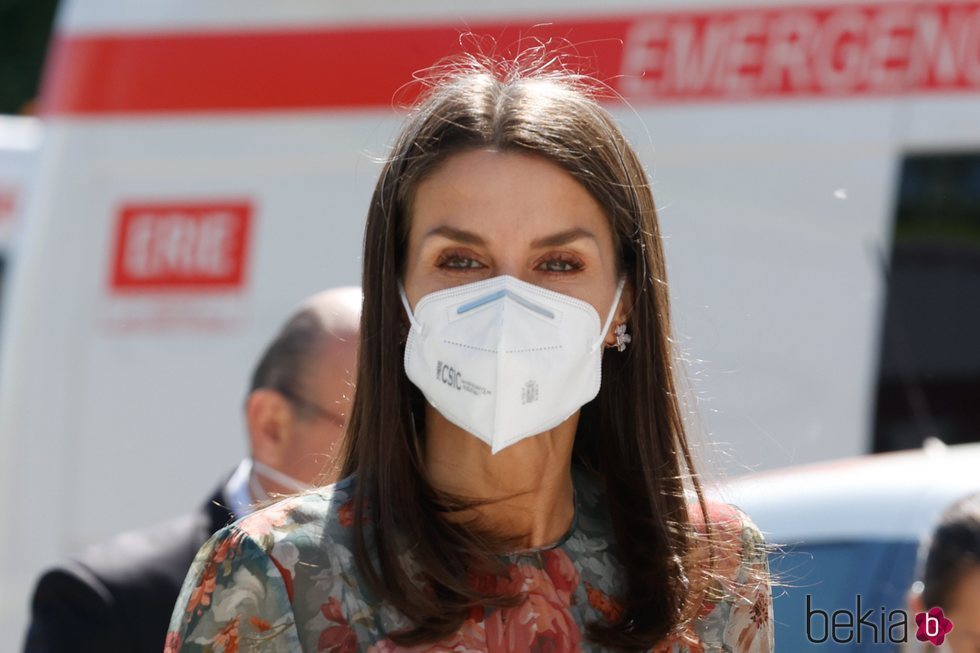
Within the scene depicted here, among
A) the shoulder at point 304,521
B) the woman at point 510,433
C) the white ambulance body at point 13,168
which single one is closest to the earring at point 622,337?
the woman at point 510,433

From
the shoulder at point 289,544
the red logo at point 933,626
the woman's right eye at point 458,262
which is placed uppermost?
the woman's right eye at point 458,262

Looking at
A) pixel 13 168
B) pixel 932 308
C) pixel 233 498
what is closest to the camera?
pixel 233 498

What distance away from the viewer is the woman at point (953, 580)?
264cm

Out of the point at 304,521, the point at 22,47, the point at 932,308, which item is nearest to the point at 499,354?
the point at 304,521

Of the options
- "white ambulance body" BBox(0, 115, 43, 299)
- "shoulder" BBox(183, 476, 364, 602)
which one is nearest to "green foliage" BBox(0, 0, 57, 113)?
"white ambulance body" BBox(0, 115, 43, 299)

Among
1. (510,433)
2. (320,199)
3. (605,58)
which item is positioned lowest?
(510,433)

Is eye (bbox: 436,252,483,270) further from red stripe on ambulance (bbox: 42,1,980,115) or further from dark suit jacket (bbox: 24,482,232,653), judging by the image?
red stripe on ambulance (bbox: 42,1,980,115)

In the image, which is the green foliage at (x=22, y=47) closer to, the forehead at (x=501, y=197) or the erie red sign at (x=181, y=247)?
the erie red sign at (x=181, y=247)

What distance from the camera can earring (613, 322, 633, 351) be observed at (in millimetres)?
2146

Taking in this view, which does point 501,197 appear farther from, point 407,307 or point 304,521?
point 304,521

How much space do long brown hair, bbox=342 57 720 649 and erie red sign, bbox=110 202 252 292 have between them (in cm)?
256

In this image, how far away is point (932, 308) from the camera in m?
4.06

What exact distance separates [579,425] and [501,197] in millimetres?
412

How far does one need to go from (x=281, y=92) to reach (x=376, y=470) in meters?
2.96
